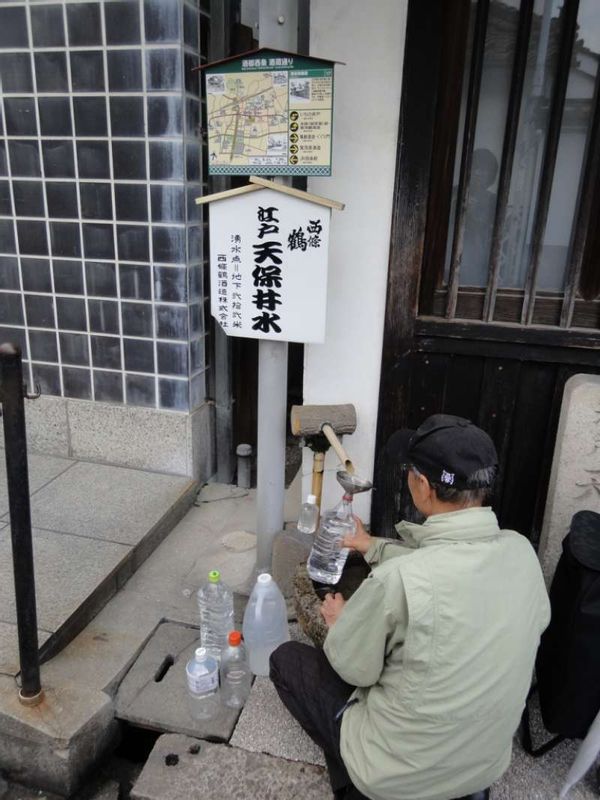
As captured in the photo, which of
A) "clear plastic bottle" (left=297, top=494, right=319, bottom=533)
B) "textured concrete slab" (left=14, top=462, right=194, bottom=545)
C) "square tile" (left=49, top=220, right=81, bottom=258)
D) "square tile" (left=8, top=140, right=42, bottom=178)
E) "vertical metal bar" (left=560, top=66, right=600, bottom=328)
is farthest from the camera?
"square tile" (left=49, top=220, right=81, bottom=258)

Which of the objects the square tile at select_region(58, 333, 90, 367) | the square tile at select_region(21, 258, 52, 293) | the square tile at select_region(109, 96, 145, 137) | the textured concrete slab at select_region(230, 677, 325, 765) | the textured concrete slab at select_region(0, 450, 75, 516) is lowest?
the textured concrete slab at select_region(230, 677, 325, 765)

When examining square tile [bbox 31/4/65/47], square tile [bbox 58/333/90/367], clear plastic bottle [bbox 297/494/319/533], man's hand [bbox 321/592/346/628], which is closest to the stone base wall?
square tile [bbox 58/333/90/367]

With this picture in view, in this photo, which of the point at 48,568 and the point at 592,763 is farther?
the point at 48,568

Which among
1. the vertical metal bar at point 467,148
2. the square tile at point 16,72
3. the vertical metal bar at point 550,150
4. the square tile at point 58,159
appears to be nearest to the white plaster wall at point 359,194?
the vertical metal bar at point 467,148

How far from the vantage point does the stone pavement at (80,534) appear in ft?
11.7

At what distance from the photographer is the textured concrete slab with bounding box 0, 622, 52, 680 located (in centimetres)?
321

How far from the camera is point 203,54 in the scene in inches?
175

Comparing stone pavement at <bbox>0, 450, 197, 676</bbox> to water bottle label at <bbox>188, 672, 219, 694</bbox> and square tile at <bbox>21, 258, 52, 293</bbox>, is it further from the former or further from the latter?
square tile at <bbox>21, 258, 52, 293</bbox>

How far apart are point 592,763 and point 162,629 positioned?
2.39 meters

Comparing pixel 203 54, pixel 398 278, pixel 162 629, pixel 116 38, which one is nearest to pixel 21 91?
pixel 116 38

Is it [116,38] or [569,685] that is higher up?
[116,38]

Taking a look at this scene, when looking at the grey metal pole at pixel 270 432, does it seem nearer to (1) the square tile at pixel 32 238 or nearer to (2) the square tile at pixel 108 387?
(2) the square tile at pixel 108 387

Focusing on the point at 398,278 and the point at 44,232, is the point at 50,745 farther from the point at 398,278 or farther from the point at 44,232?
the point at 44,232

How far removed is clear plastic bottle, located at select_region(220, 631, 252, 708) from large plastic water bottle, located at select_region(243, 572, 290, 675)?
59mm
